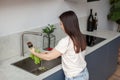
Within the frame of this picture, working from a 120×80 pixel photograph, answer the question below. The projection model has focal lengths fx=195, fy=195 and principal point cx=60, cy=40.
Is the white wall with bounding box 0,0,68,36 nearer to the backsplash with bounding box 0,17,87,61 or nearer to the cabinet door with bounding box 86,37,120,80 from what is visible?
the backsplash with bounding box 0,17,87,61

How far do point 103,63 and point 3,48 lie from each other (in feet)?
4.26

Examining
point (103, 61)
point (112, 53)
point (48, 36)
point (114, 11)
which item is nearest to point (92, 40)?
point (103, 61)

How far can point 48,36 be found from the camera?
7.20 feet

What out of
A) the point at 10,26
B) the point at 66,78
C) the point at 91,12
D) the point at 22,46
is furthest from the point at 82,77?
the point at 91,12

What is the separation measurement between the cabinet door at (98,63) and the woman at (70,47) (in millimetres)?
472

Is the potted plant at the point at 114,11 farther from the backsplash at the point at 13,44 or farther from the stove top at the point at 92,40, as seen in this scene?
the backsplash at the point at 13,44

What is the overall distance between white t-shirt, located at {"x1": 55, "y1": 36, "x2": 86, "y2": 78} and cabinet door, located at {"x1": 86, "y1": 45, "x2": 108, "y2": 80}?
17.7 inches

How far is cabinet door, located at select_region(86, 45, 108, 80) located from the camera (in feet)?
7.11

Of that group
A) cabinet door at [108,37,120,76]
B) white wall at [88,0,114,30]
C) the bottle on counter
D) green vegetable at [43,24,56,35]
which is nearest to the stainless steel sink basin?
green vegetable at [43,24,56,35]

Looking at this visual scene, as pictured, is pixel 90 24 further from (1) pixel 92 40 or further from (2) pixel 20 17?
(2) pixel 20 17

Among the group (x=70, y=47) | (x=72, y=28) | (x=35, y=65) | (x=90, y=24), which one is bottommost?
(x=35, y=65)

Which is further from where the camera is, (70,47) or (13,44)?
(13,44)

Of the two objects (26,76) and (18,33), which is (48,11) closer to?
(18,33)

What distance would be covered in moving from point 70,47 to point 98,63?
90 cm
